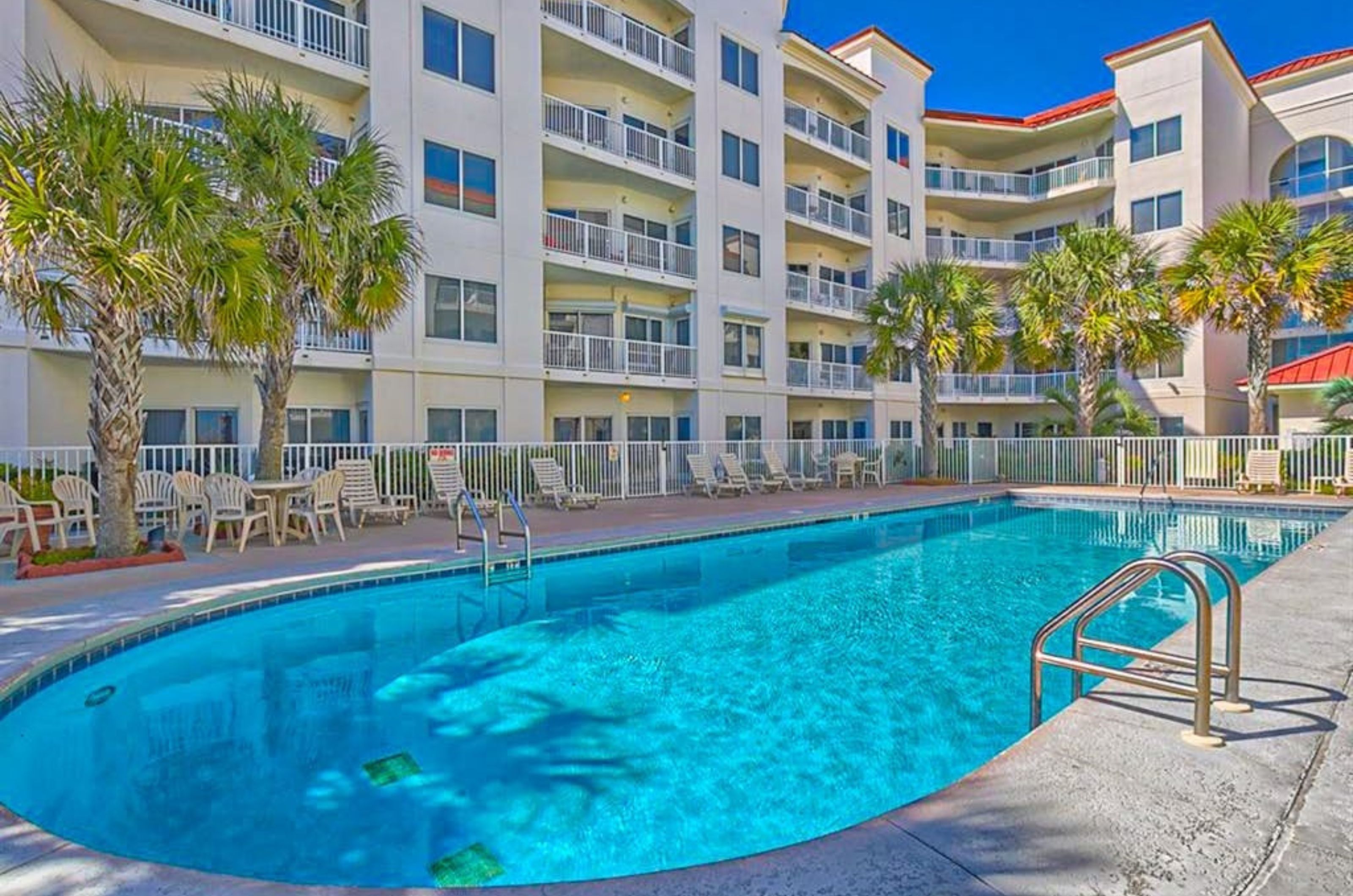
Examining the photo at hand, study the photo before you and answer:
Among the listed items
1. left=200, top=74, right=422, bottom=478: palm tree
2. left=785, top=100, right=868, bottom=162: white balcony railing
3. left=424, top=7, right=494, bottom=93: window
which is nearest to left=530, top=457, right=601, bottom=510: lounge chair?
left=200, top=74, right=422, bottom=478: palm tree

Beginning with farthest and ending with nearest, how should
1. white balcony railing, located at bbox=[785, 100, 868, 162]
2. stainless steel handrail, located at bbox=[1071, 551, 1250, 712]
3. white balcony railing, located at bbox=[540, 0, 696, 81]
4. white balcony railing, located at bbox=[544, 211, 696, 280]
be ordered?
white balcony railing, located at bbox=[785, 100, 868, 162] → white balcony railing, located at bbox=[544, 211, 696, 280] → white balcony railing, located at bbox=[540, 0, 696, 81] → stainless steel handrail, located at bbox=[1071, 551, 1250, 712]

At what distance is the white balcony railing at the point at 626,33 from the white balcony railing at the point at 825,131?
14.4 ft

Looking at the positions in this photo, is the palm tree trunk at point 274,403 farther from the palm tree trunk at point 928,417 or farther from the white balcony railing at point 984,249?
the white balcony railing at point 984,249

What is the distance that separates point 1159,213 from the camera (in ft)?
84.4

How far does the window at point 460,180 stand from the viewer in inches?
621

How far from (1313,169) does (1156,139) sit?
6.57 meters

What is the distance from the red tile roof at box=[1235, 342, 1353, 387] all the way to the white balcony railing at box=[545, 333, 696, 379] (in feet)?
52.2

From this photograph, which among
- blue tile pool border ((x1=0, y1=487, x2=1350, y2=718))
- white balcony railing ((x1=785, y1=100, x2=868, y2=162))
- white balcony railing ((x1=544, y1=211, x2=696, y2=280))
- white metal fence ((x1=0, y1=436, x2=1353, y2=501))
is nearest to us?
blue tile pool border ((x1=0, y1=487, x2=1350, y2=718))

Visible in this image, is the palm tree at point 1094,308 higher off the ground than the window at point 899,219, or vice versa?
the window at point 899,219

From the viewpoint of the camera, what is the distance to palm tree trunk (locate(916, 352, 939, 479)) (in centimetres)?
2038

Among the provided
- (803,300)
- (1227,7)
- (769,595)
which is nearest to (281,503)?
(769,595)

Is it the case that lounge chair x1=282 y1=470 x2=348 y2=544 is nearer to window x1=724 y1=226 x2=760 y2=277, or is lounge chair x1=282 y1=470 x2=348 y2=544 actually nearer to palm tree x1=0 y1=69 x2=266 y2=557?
palm tree x1=0 y1=69 x2=266 y2=557

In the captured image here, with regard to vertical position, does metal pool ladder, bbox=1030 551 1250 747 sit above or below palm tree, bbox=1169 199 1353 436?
below

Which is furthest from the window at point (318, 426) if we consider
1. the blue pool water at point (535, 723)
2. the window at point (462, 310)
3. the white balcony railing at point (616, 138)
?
the blue pool water at point (535, 723)
